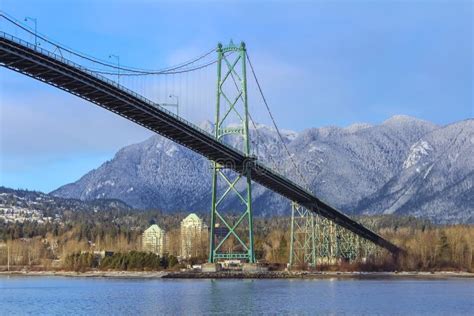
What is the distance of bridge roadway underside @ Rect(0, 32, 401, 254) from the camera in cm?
3712

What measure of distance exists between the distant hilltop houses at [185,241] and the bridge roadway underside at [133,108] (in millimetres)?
29442

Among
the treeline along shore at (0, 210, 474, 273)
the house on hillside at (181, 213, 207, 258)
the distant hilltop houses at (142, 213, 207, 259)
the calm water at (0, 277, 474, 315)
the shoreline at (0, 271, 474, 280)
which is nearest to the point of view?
the calm water at (0, 277, 474, 315)

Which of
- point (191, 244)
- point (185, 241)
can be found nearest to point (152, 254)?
point (191, 244)

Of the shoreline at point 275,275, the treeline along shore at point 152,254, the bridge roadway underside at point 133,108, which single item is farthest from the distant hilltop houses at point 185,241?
Result: the bridge roadway underside at point 133,108

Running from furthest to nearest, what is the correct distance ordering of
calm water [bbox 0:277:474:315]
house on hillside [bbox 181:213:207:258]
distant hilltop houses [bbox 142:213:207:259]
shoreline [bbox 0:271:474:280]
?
1. distant hilltop houses [bbox 142:213:207:259]
2. house on hillside [bbox 181:213:207:258]
3. shoreline [bbox 0:271:474:280]
4. calm water [bbox 0:277:474:315]

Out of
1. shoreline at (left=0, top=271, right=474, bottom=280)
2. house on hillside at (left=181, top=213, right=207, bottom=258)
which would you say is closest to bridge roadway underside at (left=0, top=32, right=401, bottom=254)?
shoreline at (left=0, top=271, right=474, bottom=280)

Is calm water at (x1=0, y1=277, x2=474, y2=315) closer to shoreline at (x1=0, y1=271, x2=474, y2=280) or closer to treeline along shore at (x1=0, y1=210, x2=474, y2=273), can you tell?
shoreline at (x1=0, y1=271, x2=474, y2=280)

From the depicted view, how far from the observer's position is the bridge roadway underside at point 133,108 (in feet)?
122

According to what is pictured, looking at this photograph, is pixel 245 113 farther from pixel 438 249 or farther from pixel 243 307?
pixel 438 249

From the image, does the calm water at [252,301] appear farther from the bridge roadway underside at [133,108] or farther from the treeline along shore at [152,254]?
the treeline along shore at [152,254]

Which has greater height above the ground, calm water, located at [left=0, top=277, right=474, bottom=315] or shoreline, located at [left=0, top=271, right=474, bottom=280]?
shoreline, located at [left=0, top=271, right=474, bottom=280]

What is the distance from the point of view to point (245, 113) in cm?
6194

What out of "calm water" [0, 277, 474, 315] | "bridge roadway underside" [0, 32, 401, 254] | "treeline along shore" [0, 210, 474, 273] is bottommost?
"calm water" [0, 277, 474, 315]

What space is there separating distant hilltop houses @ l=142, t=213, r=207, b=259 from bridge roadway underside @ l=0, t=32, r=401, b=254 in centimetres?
2944
